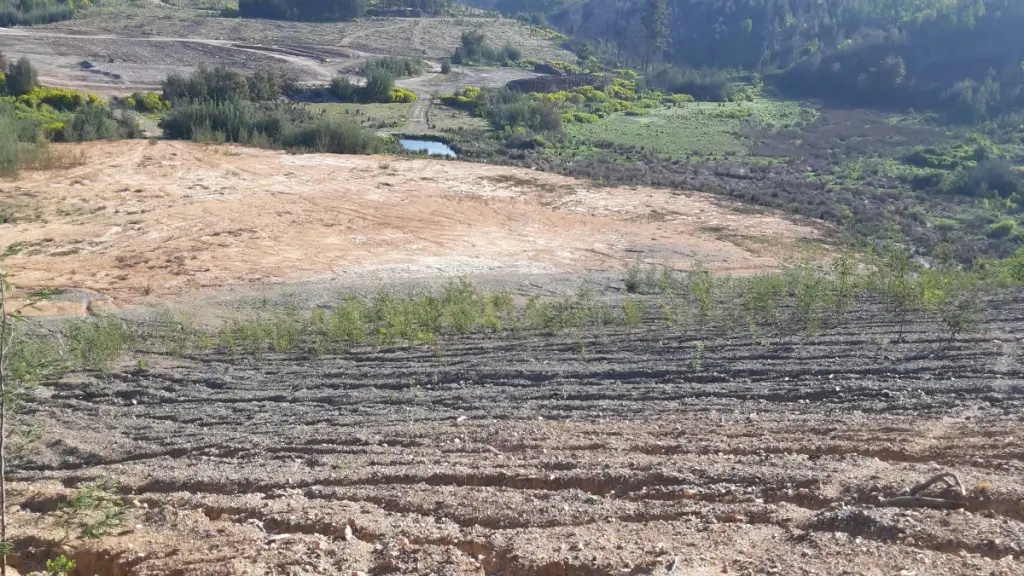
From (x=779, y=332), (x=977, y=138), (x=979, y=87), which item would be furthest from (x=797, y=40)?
(x=779, y=332)

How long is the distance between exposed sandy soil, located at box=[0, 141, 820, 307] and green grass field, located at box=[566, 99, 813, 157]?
12685 millimetres

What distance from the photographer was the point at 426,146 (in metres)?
39.2

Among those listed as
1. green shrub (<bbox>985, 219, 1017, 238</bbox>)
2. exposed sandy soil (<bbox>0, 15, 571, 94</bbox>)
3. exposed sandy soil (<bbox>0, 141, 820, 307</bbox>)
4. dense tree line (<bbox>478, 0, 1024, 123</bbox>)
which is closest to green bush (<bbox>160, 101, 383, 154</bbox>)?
exposed sandy soil (<bbox>0, 141, 820, 307</bbox>)

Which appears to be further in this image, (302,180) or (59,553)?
(302,180)

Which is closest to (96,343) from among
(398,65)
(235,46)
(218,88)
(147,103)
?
(218,88)

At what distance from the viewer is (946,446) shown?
642 cm

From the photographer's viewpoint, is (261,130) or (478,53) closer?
(261,130)

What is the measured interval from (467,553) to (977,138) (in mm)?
46479

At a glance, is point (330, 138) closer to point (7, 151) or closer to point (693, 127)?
point (7, 151)

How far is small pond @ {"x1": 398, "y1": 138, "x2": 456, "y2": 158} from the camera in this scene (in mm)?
37625

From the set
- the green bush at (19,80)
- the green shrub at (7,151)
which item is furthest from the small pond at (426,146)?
the green bush at (19,80)

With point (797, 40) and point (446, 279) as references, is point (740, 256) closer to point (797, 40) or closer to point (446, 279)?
point (446, 279)

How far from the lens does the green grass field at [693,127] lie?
139 ft

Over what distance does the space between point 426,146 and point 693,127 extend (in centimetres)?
1759
